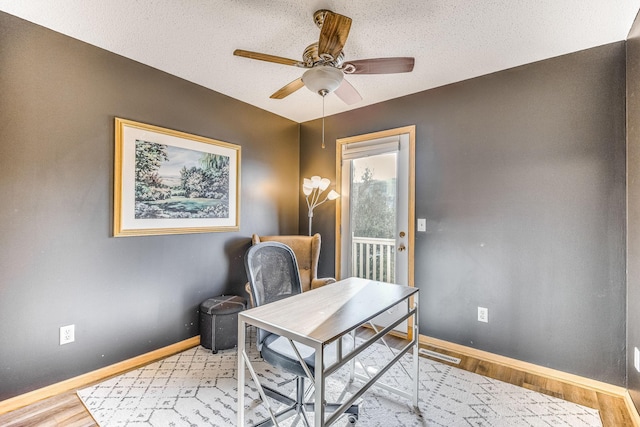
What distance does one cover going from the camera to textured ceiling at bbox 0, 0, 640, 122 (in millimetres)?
1780

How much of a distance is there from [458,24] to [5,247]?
321 cm

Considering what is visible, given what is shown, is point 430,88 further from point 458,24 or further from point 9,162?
point 9,162

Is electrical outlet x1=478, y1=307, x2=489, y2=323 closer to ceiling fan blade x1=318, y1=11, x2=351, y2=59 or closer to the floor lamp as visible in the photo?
the floor lamp

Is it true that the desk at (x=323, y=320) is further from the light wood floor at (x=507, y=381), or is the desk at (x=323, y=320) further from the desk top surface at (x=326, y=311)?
the light wood floor at (x=507, y=381)

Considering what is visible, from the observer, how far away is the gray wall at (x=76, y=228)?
75.7 inches

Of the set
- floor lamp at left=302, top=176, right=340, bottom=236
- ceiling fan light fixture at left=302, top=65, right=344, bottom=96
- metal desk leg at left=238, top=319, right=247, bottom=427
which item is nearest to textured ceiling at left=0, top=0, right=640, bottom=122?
ceiling fan light fixture at left=302, top=65, right=344, bottom=96

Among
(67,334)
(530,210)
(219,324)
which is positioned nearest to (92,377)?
(67,334)

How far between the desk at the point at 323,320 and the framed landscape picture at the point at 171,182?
5.09 ft

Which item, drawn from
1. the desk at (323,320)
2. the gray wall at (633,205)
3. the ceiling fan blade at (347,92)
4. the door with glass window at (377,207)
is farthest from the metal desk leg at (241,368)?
the gray wall at (633,205)

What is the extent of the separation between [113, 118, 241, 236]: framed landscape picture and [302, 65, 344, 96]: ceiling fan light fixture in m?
1.52

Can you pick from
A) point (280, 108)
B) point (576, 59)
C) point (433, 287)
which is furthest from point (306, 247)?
point (576, 59)

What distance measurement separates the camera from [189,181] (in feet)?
9.13

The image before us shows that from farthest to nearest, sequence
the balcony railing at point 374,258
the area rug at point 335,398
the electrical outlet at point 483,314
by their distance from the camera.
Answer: the balcony railing at point 374,258
the electrical outlet at point 483,314
the area rug at point 335,398

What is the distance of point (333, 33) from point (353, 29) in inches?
21.9
